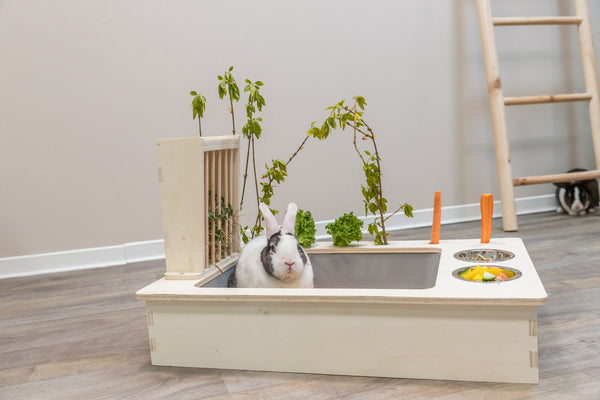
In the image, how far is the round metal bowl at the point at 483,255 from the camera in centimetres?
131

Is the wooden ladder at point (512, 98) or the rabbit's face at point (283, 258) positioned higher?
the wooden ladder at point (512, 98)

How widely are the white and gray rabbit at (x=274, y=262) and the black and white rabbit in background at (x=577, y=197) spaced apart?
193 centimetres

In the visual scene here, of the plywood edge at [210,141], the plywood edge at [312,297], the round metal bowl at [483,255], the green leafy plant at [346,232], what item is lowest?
the plywood edge at [312,297]

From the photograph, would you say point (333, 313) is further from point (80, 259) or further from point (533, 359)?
point (80, 259)

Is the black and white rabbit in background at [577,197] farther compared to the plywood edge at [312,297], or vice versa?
the black and white rabbit in background at [577,197]

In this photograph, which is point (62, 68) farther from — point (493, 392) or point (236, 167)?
point (493, 392)

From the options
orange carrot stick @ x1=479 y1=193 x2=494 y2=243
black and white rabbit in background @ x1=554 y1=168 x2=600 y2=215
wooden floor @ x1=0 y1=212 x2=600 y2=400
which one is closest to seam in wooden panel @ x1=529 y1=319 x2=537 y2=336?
wooden floor @ x1=0 y1=212 x2=600 y2=400

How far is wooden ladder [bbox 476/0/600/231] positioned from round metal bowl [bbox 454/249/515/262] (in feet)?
4.08

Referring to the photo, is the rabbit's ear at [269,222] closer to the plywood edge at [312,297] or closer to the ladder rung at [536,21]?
the plywood edge at [312,297]

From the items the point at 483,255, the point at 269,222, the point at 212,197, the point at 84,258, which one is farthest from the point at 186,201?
the point at 84,258

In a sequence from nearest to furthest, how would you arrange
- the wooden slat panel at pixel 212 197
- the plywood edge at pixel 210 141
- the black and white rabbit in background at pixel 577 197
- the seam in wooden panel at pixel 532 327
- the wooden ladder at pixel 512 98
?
the seam in wooden panel at pixel 532 327 < the plywood edge at pixel 210 141 < the wooden slat panel at pixel 212 197 < the wooden ladder at pixel 512 98 < the black and white rabbit in background at pixel 577 197

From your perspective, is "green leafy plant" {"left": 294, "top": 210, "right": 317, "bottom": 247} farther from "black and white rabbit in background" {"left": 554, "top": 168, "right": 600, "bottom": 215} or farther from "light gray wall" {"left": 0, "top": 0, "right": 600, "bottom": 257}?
"black and white rabbit in background" {"left": 554, "top": 168, "right": 600, "bottom": 215}

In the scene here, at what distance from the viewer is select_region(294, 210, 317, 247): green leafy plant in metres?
1.54

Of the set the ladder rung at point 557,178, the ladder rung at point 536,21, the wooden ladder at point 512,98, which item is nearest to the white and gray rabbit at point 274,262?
the wooden ladder at point 512,98
